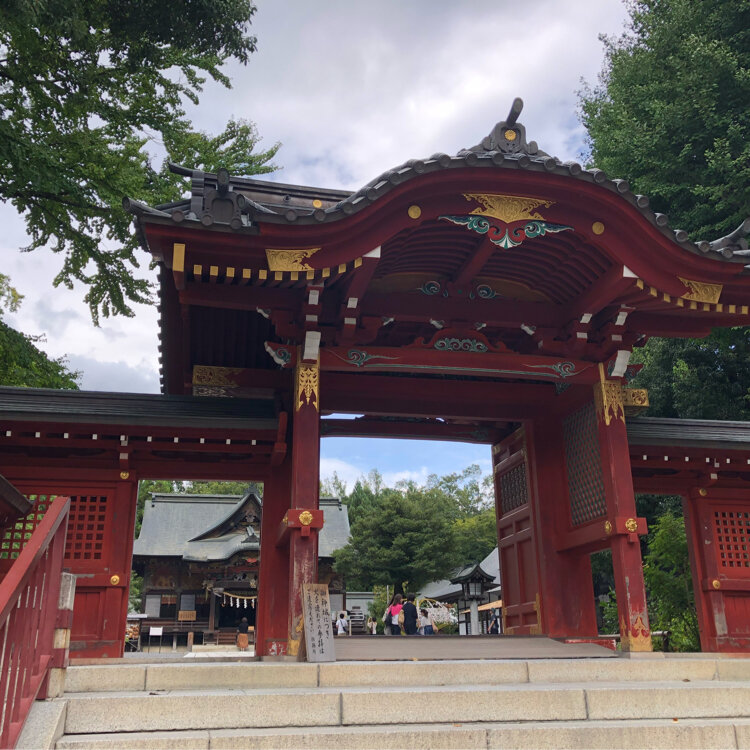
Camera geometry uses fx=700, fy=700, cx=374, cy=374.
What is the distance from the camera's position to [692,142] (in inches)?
619

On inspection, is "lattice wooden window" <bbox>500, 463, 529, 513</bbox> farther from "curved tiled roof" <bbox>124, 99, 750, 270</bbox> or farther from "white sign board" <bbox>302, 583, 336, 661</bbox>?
"white sign board" <bbox>302, 583, 336, 661</bbox>

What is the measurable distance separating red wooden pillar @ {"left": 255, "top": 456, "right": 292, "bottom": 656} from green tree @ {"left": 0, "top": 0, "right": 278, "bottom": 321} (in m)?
5.10

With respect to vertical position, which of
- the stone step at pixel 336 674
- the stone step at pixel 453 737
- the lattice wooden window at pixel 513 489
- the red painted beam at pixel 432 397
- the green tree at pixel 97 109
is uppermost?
the green tree at pixel 97 109

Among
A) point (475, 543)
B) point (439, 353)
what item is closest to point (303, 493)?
point (439, 353)

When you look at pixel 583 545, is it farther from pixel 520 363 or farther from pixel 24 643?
pixel 24 643

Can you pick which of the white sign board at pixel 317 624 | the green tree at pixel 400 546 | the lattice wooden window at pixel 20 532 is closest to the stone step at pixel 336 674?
the white sign board at pixel 317 624

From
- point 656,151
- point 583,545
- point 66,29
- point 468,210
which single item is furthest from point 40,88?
point 656,151

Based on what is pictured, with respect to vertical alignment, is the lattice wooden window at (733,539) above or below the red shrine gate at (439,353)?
below

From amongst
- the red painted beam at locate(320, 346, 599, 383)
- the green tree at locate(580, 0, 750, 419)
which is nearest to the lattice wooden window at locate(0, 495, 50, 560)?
the red painted beam at locate(320, 346, 599, 383)

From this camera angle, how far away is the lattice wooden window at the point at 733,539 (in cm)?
895

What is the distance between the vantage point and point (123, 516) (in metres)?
7.86

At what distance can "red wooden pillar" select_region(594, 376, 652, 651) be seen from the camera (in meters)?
6.66

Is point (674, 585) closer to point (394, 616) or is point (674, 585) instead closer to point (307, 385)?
point (394, 616)

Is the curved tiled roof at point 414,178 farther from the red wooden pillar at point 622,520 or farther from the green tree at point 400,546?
the green tree at point 400,546
